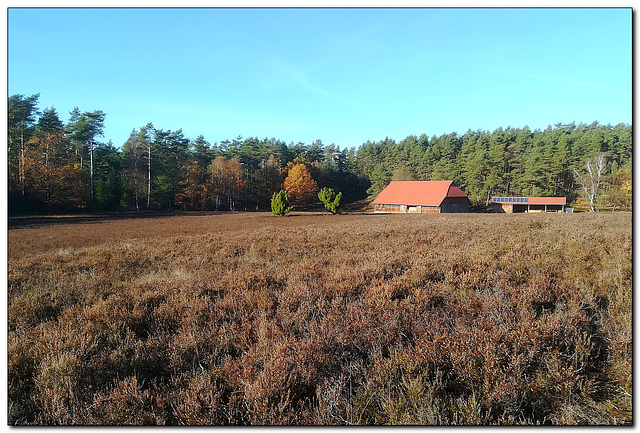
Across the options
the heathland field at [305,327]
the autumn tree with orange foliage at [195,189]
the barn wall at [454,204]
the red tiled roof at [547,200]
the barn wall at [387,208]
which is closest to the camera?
the heathland field at [305,327]

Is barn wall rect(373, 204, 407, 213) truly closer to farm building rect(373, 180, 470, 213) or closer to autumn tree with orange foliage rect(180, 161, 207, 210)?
farm building rect(373, 180, 470, 213)

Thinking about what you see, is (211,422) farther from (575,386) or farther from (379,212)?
(379,212)

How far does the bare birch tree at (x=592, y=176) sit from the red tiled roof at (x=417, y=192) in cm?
183

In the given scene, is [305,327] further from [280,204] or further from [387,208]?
[387,208]

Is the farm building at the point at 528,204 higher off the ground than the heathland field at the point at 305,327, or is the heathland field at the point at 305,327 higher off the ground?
the farm building at the point at 528,204

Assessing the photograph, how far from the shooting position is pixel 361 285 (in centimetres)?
404

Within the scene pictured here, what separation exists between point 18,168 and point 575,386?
517cm

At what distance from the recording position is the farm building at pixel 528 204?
514 cm

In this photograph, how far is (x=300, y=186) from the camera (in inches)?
213

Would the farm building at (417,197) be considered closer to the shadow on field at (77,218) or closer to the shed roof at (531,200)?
the shed roof at (531,200)

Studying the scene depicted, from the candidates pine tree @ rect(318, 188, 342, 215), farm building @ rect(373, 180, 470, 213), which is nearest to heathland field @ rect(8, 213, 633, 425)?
pine tree @ rect(318, 188, 342, 215)

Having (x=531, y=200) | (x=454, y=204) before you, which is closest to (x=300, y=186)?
(x=454, y=204)

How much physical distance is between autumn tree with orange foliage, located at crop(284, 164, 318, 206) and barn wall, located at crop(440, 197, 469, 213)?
3.33 meters

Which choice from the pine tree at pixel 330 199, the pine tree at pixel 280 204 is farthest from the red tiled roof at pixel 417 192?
the pine tree at pixel 280 204
